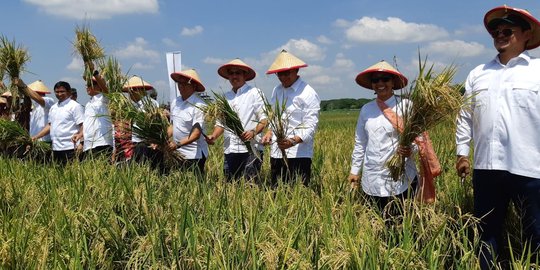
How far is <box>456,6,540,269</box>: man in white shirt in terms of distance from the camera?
2498mm

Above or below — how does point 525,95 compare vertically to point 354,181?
above

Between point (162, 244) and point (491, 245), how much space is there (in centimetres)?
182

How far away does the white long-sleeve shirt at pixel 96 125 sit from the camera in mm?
5039

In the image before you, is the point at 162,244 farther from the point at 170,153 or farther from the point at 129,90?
the point at 129,90

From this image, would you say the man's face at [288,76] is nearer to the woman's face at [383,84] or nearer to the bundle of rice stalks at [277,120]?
the bundle of rice stalks at [277,120]

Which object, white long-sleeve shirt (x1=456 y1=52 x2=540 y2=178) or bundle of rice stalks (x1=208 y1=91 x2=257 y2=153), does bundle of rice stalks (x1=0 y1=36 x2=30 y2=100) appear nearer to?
bundle of rice stalks (x1=208 y1=91 x2=257 y2=153)

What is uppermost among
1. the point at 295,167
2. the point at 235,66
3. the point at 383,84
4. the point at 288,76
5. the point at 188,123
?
the point at 235,66

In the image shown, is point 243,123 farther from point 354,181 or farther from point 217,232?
point 217,232

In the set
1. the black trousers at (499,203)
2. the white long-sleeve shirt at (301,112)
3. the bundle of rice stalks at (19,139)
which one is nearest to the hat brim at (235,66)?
the white long-sleeve shirt at (301,112)

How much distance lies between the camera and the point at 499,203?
2.65 metres

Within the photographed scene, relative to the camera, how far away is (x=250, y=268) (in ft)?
6.94

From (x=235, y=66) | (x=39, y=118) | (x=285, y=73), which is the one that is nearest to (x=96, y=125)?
(x=39, y=118)

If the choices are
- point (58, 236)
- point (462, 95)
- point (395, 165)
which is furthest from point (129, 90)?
point (462, 95)

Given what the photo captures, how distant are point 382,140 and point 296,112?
955 millimetres
